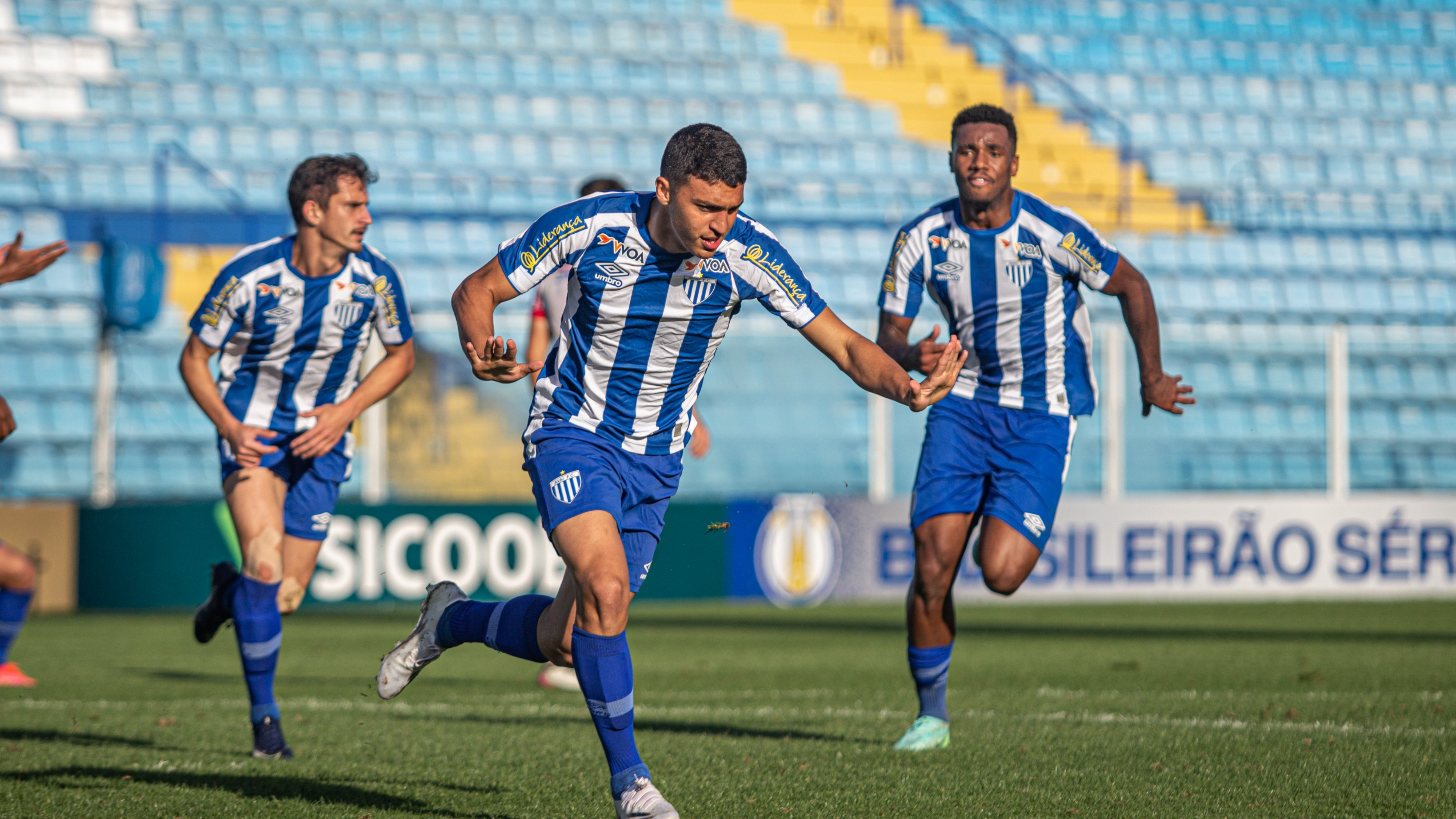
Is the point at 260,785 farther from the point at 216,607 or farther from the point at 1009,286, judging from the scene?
the point at 1009,286

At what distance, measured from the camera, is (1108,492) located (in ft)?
43.8

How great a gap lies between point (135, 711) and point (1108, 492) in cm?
865

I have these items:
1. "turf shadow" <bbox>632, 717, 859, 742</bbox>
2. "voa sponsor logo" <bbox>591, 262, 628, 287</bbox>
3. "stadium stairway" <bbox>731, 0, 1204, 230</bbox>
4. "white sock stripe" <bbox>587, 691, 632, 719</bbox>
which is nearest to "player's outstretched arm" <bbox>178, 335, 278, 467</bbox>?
"turf shadow" <bbox>632, 717, 859, 742</bbox>

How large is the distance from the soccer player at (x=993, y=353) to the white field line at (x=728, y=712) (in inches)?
31.0

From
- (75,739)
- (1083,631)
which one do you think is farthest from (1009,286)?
(1083,631)

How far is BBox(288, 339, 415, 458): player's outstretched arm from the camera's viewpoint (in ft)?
19.7

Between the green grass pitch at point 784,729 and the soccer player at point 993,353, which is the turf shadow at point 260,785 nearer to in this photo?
the green grass pitch at point 784,729

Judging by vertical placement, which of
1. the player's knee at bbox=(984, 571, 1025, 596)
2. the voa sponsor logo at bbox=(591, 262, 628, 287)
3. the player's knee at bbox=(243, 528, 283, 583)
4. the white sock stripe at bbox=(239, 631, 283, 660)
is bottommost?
the white sock stripe at bbox=(239, 631, 283, 660)

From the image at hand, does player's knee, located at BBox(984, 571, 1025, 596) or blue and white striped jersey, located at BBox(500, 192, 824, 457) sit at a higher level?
blue and white striped jersey, located at BBox(500, 192, 824, 457)

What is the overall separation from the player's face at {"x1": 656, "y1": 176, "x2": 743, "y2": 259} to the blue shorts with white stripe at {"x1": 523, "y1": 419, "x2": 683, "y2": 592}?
25.6 inches

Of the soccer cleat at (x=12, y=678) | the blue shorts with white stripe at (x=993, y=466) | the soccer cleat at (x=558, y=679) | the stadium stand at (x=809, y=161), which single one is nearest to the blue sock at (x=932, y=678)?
the blue shorts with white stripe at (x=993, y=466)

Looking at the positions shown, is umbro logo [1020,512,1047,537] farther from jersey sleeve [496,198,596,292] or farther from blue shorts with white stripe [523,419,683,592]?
jersey sleeve [496,198,596,292]

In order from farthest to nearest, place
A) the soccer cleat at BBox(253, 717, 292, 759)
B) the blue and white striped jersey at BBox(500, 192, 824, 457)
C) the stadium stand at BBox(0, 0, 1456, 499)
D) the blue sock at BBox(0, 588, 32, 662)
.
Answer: the stadium stand at BBox(0, 0, 1456, 499)
the blue sock at BBox(0, 588, 32, 662)
the soccer cleat at BBox(253, 717, 292, 759)
the blue and white striped jersey at BBox(500, 192, 824, 457)

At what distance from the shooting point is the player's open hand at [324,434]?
19.7 ft
